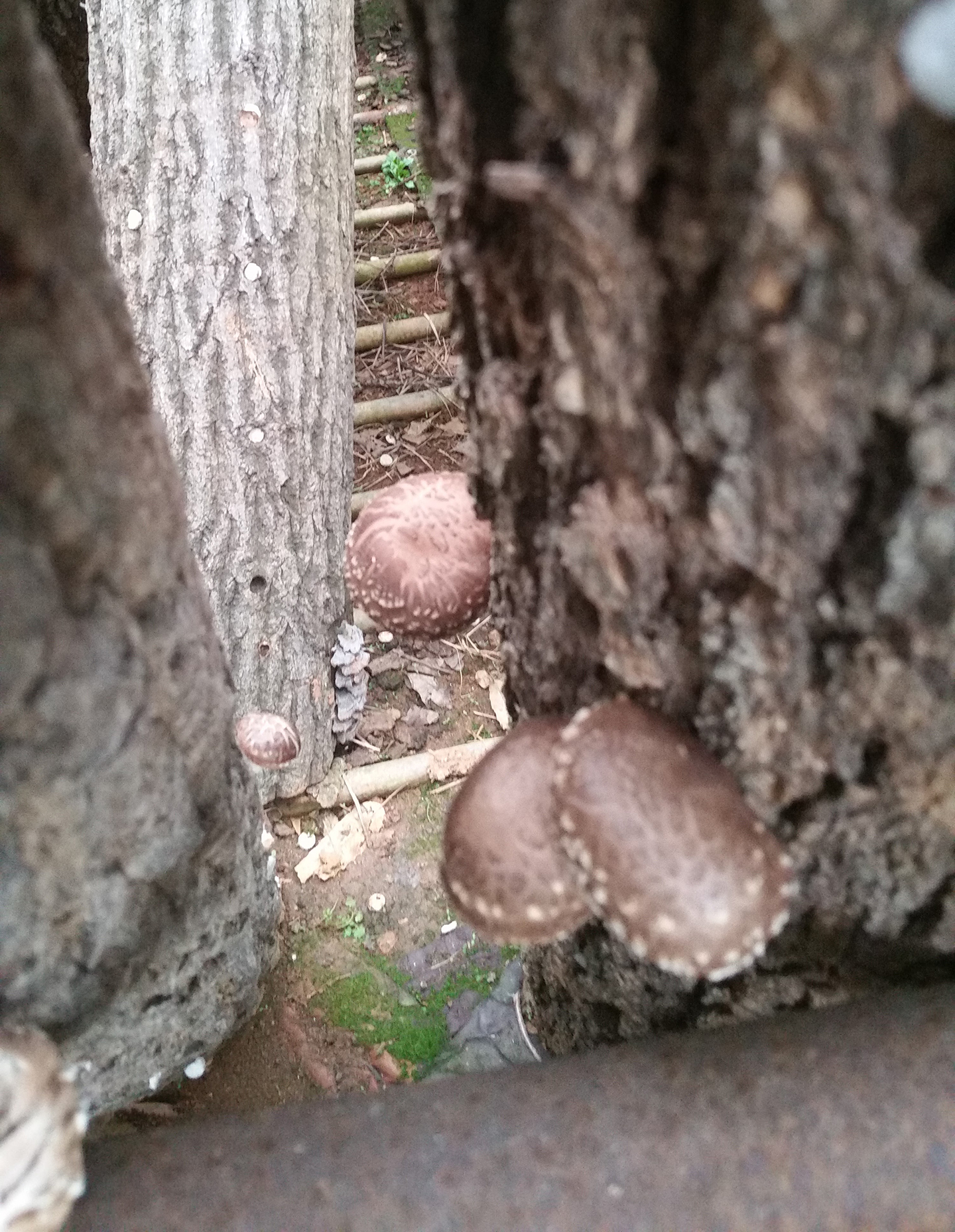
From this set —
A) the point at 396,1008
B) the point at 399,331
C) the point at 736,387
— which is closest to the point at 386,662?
the point at 396,1008

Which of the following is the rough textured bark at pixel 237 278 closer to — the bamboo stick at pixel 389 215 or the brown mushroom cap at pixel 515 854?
the brown mushroom cap at pixel 515 854

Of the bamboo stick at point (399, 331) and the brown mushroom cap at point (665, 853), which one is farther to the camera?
the bamboo stick at point (399, 331)

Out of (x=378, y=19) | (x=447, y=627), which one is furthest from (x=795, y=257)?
(x=378, y=19)

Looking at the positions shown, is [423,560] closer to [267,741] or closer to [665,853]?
[665,853]

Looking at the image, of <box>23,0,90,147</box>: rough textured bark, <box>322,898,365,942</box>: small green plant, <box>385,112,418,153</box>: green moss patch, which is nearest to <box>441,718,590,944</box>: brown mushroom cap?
<box>322,898,365,942</box>: small green plant

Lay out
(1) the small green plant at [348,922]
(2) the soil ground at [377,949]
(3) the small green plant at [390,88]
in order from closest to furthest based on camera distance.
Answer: (2) the soil ground at [377,949] → (1) the small green plant at [348,922] → (3) the small green plant at [390,88]

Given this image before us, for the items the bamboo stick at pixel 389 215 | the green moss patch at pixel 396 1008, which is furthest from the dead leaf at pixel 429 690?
the bamboo stick at pixel 389 215

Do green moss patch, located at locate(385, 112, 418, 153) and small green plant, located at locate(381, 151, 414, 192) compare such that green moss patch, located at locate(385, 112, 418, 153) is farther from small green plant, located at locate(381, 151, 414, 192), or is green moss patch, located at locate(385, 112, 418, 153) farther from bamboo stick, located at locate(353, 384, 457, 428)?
bamboo stick, located at locate(353, 384, 457, 428)

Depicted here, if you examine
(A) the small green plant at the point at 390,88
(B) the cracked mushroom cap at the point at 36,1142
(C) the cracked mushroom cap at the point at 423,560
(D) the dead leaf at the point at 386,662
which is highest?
(A) the small green plant at the point at 390,88
